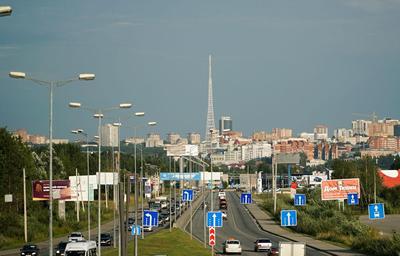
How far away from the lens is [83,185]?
110062 mm

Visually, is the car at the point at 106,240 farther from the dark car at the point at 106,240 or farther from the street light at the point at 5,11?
the street light at the point at 5,11

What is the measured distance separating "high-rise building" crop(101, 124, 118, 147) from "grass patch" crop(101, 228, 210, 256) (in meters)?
7.82

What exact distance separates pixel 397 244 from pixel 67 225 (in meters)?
59.7

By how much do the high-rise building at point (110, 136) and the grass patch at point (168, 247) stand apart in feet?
25.7

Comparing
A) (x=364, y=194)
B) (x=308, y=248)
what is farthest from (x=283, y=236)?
(x=364, y=194)

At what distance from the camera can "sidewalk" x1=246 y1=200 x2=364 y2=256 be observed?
71.1m

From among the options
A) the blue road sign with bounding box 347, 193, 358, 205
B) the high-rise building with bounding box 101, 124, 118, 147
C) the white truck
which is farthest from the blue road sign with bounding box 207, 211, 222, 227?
the blue road sign with bounding box 347, 193, 358, 205

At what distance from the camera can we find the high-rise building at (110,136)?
6304cm

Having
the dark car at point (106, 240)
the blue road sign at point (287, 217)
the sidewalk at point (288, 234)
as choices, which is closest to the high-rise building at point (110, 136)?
the dark car at point (106, 240)

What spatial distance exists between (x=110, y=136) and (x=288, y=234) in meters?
36.2

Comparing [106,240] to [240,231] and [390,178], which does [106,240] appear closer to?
[240,231]

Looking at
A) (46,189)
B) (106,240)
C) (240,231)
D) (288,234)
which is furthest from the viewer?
(46,189)

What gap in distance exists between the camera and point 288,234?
9612cm

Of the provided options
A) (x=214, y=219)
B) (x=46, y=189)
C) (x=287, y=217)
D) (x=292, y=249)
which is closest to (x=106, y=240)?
(x=287, y=217)
